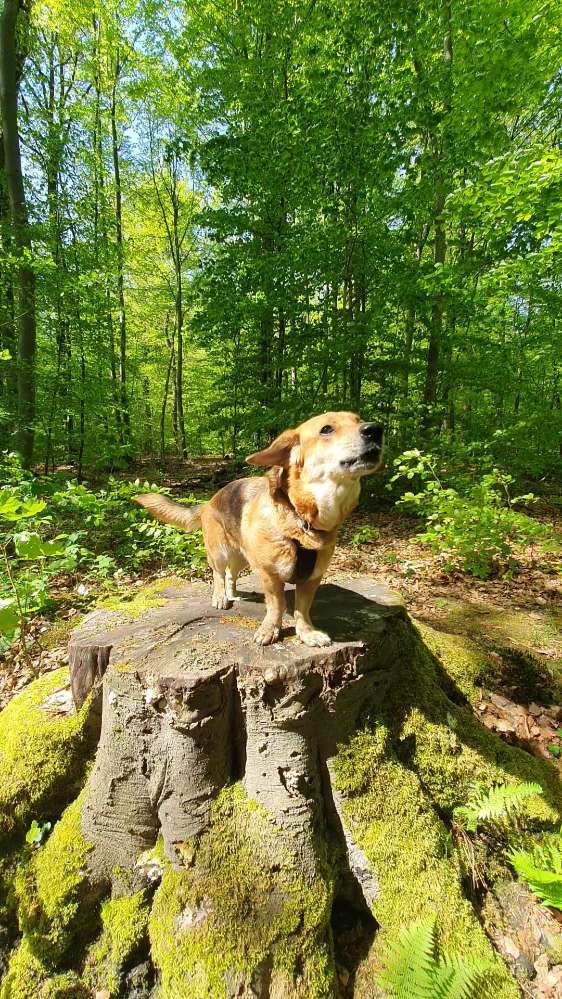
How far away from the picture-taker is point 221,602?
2.72m

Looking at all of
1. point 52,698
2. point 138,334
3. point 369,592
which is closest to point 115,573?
point 52,698

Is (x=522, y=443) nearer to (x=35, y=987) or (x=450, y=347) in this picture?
(x=450, y=347)

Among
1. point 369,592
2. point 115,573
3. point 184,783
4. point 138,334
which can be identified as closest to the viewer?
point 184,783

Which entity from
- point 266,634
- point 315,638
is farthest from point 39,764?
point 315,638

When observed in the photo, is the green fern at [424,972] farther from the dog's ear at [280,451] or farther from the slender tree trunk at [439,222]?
the slender tree trunk at [439,222]

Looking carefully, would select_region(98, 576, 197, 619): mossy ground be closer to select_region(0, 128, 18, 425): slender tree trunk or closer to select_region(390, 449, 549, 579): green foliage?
select_region(390, 449, 549, 579): green foliage

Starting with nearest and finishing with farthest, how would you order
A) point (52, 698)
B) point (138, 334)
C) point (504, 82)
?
1. point (52, 698)
2. point (504, 82)
3. point (138, 334)

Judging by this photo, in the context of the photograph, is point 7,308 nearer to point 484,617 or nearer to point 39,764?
point 39,764

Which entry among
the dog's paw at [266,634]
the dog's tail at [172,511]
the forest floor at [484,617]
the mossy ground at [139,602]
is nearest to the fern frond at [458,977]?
the dog's paw at [266,634]

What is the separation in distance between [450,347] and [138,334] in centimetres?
1611

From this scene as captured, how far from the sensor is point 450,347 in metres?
8.43

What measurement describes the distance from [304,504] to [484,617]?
125 inches

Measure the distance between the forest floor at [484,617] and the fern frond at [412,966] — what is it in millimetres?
1702

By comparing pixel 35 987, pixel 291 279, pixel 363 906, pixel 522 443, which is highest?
pixel 291 279
